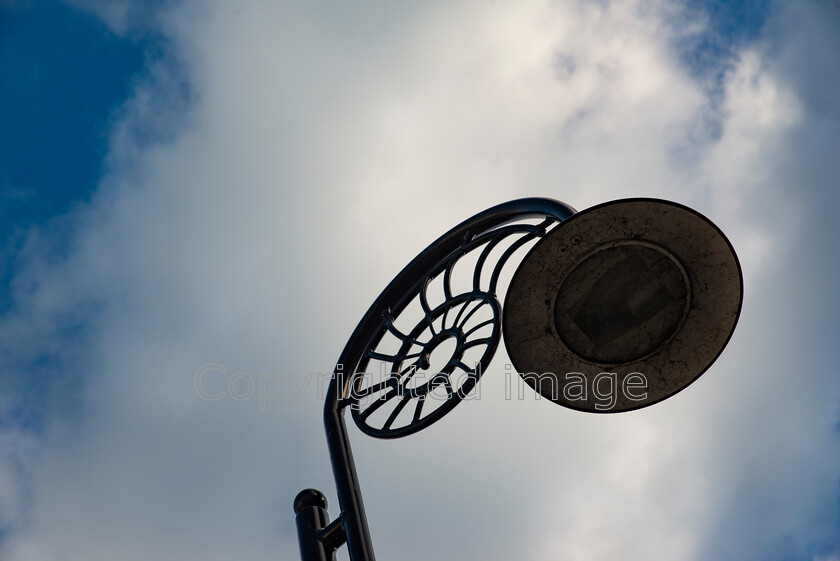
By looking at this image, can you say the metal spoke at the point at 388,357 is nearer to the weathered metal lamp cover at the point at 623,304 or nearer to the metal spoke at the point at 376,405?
the metal spoke at the point at 376,405

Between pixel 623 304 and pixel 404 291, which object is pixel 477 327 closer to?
pixel 404 291

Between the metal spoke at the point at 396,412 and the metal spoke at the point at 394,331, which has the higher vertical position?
the metal spoke at the point at 394,331

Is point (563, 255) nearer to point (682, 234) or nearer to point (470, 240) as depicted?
point (682, 234)

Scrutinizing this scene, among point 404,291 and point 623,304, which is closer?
point 623,304

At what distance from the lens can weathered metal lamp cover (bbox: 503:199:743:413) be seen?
3.77m

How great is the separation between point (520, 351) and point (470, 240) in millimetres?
1188

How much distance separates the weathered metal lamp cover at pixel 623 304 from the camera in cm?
377

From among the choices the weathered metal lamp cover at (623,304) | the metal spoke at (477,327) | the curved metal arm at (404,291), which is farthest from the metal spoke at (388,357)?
the weathered metal lamp cover at (623,304)

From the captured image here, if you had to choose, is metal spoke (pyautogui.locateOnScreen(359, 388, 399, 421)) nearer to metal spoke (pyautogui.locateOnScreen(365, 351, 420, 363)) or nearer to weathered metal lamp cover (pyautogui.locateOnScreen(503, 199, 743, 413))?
metal spoke (pyautogui.locateOnScreen(365, 351, 420, 363))

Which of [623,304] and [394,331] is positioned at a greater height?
[394,331]

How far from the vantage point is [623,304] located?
152 inches

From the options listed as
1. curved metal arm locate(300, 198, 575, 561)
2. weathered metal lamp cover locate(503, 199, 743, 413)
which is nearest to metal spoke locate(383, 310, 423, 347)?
curved metal arm locate(300, 198, 575, 561)

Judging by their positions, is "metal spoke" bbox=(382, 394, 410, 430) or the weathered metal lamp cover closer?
the weathered metal lamp cover

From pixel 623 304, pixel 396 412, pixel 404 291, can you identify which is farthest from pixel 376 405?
pixel 623 304
